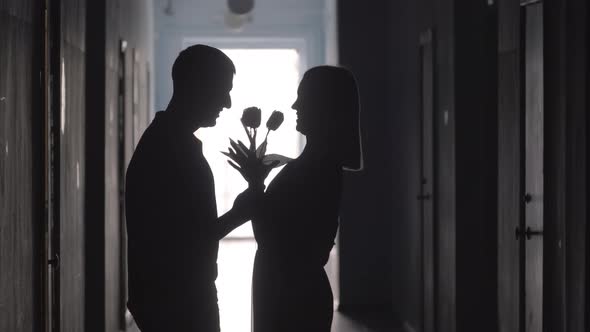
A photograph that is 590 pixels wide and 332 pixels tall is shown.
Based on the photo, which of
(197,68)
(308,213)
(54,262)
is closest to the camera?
(197,68)

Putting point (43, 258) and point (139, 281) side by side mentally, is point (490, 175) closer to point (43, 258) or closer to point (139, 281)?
point (43, 258)

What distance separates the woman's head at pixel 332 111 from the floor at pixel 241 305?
154 inches

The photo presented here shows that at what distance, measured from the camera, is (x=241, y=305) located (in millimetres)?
6895

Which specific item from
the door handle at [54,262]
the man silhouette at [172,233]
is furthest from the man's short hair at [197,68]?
the door handle at [54,262]

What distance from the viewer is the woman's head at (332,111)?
218 cm

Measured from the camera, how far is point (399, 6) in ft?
20.4

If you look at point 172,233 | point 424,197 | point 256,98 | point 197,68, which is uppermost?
point 256,98

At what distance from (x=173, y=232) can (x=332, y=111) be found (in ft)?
1.88

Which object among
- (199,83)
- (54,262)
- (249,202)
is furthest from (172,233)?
(54,262)
